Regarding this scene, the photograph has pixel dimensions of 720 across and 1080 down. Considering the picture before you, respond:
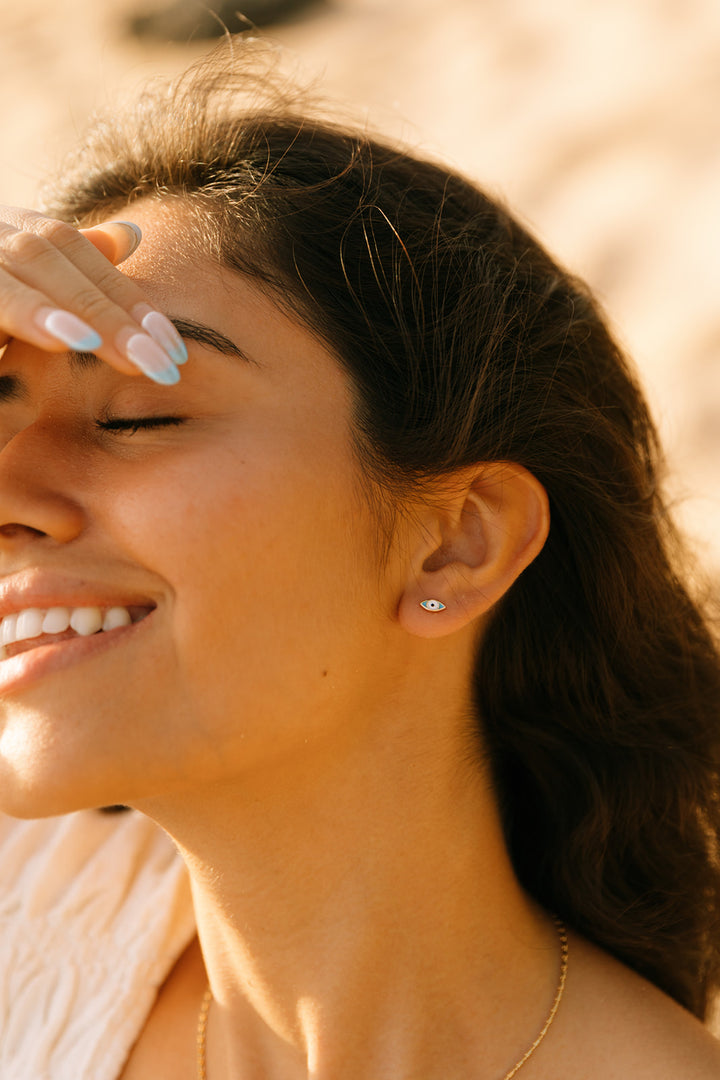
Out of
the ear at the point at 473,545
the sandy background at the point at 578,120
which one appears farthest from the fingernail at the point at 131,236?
the sandy background at the point at 578,120

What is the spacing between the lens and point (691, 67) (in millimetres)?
5598

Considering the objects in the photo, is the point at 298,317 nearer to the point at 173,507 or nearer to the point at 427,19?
the point at 173,507

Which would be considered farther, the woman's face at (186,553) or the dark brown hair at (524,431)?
the dark brown hair at (524,431)

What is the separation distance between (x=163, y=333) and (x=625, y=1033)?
140 cm

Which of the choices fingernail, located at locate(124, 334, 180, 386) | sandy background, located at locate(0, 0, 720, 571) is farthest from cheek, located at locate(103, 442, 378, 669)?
sandy background, located at locate(0, 0, 720, 571)

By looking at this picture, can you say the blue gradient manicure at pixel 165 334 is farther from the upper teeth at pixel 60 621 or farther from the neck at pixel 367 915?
the neck at pixel 367 915

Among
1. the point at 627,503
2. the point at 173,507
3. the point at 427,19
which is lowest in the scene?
the point at 427,19

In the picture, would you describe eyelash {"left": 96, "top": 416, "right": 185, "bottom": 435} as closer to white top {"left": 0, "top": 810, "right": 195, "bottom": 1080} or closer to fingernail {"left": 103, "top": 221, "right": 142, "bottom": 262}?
fingernail {"left": 103, "top": 221, "right": 142, "bottom": 262}

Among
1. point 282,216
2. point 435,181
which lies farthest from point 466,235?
point 282,216

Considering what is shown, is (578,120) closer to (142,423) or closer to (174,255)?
(174,255)

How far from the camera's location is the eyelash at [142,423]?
1667 mm

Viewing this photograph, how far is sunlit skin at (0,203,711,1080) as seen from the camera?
1.60 metres

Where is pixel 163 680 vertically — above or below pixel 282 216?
below

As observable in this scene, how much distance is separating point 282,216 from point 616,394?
72 cm
